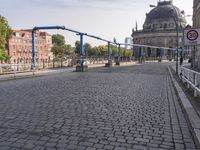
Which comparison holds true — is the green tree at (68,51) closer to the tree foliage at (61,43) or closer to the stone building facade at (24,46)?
the tree foliage at (61,43)

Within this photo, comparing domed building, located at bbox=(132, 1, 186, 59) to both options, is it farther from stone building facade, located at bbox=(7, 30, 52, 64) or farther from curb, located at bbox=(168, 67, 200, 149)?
curb, located at bbox=(168, 67, 200, 149)

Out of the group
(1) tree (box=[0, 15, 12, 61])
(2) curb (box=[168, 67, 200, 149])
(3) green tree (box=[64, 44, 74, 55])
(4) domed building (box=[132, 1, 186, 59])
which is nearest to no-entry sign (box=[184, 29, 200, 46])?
(2) curb (box=[168, 67, 200, 149])

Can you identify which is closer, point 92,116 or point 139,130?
point 139,130

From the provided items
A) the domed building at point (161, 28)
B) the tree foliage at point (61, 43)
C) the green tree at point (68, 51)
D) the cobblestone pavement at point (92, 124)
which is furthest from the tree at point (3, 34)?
the domed building at point (161, 28)

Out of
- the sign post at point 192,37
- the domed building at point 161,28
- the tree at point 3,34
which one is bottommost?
the sign post at point 192,37

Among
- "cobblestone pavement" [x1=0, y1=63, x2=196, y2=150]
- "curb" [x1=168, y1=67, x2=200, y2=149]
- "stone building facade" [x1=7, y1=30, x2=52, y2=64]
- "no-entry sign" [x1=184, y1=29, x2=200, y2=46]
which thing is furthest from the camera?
"stone building facade" [x1=7, y1=30, x2=52, y2=64]

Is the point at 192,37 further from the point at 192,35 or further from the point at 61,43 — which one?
the point at 61,43

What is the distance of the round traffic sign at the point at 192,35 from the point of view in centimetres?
1269

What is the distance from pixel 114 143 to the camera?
524cm

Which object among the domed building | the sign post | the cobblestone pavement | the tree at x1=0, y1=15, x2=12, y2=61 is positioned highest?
the domed building

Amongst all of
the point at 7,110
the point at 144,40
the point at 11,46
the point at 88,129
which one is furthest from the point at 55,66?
the point at 144,40

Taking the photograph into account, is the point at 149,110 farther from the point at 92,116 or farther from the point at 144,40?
the point at 144,40

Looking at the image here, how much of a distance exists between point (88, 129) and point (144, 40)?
129m

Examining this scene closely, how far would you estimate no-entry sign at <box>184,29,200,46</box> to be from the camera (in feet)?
41.6
